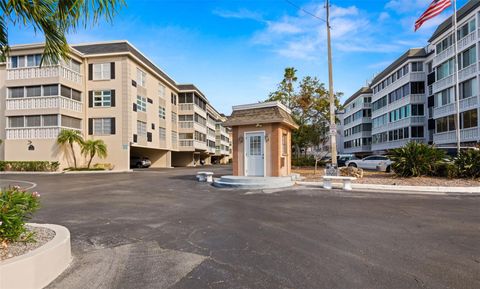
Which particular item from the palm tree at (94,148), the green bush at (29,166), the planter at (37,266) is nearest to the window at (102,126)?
the palm tree at (94,148)

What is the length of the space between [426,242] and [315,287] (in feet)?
10.0

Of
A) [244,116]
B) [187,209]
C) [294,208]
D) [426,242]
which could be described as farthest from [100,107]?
[426,242]

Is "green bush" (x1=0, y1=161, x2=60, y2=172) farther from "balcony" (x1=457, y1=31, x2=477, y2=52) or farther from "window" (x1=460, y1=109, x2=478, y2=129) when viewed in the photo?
"balcony" (x1=457, y1=31, x2=477, y2=52)

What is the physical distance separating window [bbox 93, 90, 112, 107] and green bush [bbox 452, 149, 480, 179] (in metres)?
28.0

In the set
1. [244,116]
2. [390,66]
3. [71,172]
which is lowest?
[71,172]

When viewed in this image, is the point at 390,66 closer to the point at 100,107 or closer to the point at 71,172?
the point at 100,107

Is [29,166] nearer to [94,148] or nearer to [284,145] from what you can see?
[94,148]

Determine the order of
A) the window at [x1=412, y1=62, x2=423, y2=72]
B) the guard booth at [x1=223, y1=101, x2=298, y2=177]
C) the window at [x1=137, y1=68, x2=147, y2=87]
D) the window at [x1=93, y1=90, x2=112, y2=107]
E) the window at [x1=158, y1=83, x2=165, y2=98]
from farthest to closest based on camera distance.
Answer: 1. the window at [x1=158, y1=83, x2=165, y2=98]
2. the window at [x1=412, y1=62, x2=423, y2=72]
3. the window at [x1=137, y1=68, x2=147, y2=87]
4. the window at [x1=93, y1=90, x2=112, y2=107]
5. the guard booth at [x1=223, y1=101, x2=298, y2=177]

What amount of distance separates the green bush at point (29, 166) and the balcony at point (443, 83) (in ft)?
123

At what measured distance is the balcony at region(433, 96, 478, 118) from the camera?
24.3 metres

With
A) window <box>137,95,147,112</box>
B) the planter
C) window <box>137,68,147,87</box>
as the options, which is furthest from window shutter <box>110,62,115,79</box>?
the planter

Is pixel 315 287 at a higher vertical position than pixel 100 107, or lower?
lower

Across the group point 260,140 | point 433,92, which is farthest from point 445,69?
point 260,140

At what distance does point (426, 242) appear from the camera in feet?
17.3
